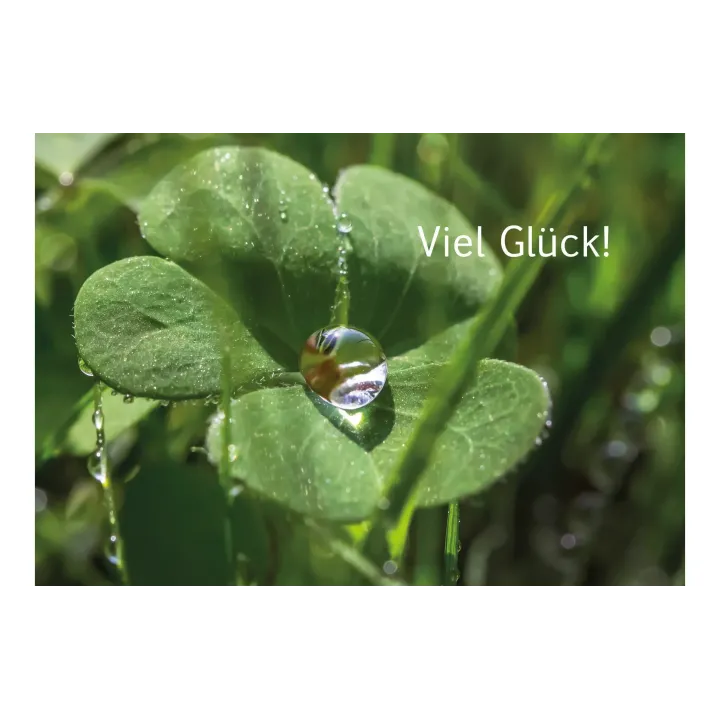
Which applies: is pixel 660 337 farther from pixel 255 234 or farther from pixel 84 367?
pixel 84 367

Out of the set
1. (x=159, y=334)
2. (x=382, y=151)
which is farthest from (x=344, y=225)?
(x=159, y=334)

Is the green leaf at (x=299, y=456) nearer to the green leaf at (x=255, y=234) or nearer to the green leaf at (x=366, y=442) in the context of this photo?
the green leaf at (x=366, y=442)

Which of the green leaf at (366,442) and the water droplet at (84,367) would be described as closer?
the green leaf at (366,442)

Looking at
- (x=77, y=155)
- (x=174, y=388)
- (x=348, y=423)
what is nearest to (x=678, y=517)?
(x=348, y=423)

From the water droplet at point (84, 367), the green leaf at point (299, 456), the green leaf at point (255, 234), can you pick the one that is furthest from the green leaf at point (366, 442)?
the water droplet at point (84, 367)

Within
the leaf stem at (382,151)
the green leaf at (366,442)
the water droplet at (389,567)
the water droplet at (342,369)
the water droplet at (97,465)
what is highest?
the leaf stem at (382,151)

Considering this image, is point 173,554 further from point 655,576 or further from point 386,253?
point 655,576

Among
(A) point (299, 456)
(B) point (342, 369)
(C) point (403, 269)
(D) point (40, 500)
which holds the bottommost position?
(D) point (40, 500)

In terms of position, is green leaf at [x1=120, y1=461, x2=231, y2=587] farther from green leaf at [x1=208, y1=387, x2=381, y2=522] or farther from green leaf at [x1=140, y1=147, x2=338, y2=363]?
green leaf at [x1=140, y1=147, x2=338, y2=363]
